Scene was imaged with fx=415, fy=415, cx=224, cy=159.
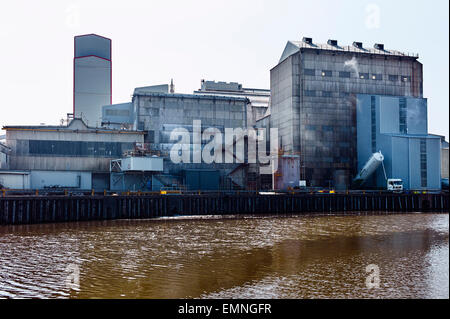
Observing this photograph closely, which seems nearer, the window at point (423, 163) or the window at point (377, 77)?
the window at point (423, 163)

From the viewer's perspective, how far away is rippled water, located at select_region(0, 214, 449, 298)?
16.8 metres

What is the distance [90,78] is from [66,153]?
3999cm

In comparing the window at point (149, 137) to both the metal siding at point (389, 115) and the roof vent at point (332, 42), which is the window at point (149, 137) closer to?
the metal siding at point (389, 115)

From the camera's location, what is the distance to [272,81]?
83.6 metres

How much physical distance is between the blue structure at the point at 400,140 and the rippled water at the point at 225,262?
33.5 metres

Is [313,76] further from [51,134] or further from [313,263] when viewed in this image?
[313,263]

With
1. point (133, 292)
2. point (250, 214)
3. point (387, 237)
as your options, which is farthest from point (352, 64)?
point (133, 292)

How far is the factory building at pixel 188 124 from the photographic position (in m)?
60.0

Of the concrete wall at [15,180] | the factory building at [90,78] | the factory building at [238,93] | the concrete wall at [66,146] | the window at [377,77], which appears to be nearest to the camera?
the concrete wall at [15,180]

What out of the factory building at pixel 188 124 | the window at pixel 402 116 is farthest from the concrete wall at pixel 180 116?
the window at pixel 402 116

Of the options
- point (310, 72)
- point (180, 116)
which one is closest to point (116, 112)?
point (180, 116)

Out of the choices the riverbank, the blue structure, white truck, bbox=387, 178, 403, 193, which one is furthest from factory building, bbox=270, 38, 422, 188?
the riverbank

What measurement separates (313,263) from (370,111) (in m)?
57.2
